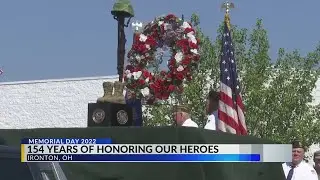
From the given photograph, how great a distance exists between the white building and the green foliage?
11.2 meters

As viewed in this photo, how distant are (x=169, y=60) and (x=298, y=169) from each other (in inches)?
114

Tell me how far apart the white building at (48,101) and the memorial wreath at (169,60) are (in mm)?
20516

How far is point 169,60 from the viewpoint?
11672 millimetres

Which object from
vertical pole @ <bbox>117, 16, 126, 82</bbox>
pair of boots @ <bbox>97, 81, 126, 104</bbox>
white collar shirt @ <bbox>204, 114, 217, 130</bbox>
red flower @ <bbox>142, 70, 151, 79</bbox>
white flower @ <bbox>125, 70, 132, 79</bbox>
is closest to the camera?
white collar shirt @ <bbox>204, 114, 217, 130</bbox>

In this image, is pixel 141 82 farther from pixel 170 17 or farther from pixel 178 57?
pixel 170 17

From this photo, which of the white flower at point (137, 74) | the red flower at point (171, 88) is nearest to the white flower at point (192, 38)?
the red flower at point (171, 88)

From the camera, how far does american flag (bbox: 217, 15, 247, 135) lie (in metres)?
10.2

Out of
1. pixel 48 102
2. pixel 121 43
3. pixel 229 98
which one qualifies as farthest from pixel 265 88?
pixel 48 102

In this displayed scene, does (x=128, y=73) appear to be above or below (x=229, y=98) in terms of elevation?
above

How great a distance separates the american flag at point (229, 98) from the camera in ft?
33.6

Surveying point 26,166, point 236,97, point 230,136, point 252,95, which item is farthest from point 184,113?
point 252,95

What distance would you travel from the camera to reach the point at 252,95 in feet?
68.9

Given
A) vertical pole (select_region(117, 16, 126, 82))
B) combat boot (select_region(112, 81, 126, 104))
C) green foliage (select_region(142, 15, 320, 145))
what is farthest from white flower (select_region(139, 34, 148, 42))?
green foliage (select_region(142, 15, 320, 145))

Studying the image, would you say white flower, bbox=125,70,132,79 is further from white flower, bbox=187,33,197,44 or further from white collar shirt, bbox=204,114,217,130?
white collar shirt, bbox=204,114,217,130
